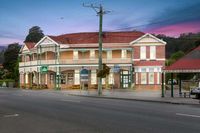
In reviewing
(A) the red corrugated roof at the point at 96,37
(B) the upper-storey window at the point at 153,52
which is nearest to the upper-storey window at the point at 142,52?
(B) the upper-storey window at the point at 153,52

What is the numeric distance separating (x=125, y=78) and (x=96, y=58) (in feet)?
18.7

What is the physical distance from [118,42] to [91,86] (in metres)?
8.56

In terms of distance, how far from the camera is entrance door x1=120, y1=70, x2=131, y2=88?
73.2 metres

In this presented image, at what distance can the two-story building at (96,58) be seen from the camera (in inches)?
2835

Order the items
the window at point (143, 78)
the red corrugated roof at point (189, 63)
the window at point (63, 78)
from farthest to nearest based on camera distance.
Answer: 1. the window at point (63, 78)
2. the window at point (143, 78)
3. the red corrugated roof at point (189, 63)

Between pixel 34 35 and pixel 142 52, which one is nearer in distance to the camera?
pixel 142 52

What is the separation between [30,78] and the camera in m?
85.7

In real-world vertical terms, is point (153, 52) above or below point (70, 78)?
above

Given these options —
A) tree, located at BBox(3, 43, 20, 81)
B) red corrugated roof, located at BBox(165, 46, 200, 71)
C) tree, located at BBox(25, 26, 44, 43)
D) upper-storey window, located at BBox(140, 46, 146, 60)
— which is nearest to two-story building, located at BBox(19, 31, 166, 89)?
upper-storey window, located at BBox(140, 46, 146, 60)

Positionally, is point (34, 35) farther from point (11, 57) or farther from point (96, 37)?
point (96, 37)

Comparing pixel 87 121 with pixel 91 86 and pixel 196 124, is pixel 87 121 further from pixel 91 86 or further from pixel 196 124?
pixel 91 86

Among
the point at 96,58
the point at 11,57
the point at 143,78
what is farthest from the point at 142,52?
the point at 11,57

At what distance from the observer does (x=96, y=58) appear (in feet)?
244

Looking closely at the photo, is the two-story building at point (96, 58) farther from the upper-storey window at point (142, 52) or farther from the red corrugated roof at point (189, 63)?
the red corrugated roof at point (189, 63)
